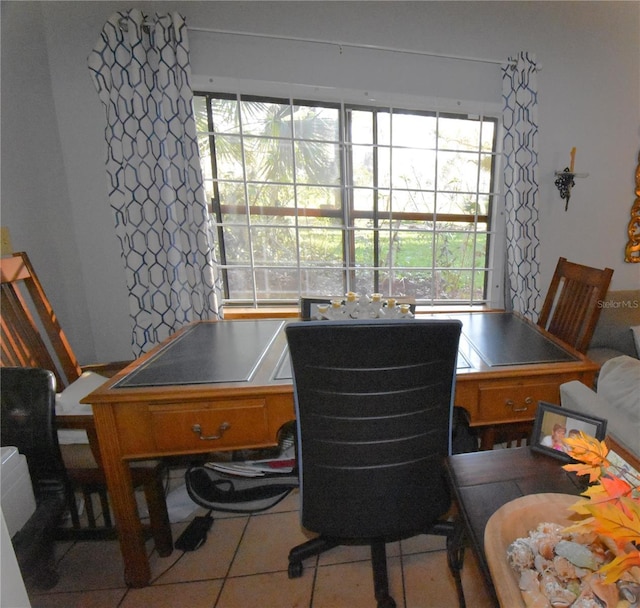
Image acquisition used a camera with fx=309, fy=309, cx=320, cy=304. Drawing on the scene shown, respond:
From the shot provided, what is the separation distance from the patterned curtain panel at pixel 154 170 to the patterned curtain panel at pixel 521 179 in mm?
1881

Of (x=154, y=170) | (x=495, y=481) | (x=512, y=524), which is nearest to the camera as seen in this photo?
(x=512, y=524)

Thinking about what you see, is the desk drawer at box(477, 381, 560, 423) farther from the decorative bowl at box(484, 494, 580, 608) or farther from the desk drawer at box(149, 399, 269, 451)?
the desk drawer at box(149, 399, 269, 451)

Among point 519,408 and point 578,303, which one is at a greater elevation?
point 578,303

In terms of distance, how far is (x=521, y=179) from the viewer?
194cm

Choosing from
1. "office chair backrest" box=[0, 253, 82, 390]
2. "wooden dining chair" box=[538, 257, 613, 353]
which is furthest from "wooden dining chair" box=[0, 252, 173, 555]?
"wooden dining chair" box=[538, 257, 613, 353]

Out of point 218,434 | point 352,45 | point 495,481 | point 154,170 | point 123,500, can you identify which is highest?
point 352,45

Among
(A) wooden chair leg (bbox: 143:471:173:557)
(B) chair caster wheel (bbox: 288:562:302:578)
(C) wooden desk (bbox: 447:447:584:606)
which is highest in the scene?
(C) wooden desk (bbox: 447:447:584:606)

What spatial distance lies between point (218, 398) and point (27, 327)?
0.99m

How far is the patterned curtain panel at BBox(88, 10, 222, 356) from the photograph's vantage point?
1577mm

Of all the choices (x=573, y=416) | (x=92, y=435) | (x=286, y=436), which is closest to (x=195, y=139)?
(x=92, y=435)

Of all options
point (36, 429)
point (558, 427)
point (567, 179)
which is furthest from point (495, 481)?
point (567, 179)

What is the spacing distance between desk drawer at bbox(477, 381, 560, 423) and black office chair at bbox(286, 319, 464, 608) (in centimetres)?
30

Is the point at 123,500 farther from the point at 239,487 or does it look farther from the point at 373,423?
the point at 373,423

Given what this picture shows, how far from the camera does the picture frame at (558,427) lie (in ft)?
2.42
